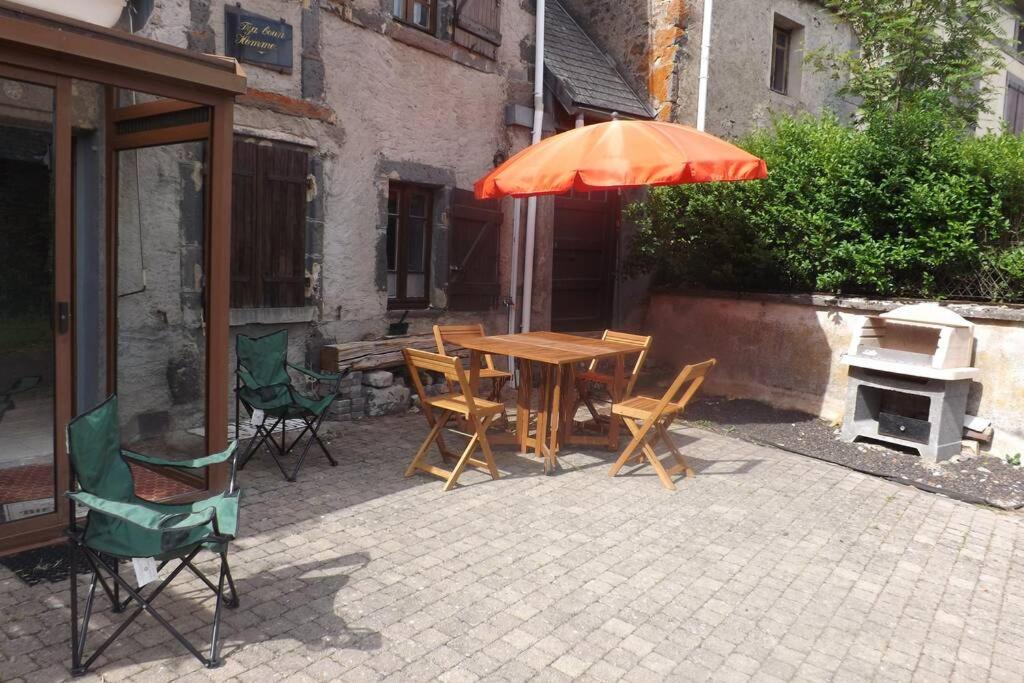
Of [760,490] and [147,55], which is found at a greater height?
[147,55]

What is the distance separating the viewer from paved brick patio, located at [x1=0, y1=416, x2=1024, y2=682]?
2949 millimetres

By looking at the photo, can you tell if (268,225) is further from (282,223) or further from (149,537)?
(149,537)

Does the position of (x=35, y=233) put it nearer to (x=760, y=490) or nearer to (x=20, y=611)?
(x=20, y=611)

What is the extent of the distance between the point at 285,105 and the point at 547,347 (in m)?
3.00

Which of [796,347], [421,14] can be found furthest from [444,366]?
[796,347]

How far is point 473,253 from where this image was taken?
8.03 m

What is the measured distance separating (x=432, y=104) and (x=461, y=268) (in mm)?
1674

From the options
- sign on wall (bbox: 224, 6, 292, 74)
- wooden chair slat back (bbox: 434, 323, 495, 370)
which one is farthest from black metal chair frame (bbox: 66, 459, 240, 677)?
sign on wall (bbox: 224, 6, 292, 74)

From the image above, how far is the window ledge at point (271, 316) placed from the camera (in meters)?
6.10

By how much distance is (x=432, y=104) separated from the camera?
24.8 ft

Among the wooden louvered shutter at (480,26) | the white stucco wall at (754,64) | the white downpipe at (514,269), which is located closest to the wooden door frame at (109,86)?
the wooden louvered shutter at (480,26)

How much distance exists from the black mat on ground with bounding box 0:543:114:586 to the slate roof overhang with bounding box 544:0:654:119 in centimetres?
678

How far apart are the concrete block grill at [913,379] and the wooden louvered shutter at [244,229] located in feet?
17.1

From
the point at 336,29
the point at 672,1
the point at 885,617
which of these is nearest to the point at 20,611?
the point at 885,617
